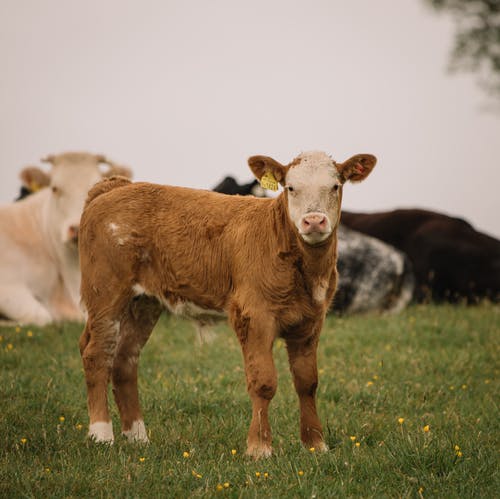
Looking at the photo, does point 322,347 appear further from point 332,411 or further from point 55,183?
point 55,183

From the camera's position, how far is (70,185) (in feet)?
37.3

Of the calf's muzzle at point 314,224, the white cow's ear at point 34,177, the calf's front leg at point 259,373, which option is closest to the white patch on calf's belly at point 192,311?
the calf's front leg at point 259,373

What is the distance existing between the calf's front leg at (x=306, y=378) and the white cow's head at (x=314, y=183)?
2.71 ft

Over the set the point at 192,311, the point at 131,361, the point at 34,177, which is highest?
the point at 34,177

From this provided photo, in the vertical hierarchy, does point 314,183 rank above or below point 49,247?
above

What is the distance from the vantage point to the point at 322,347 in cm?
902

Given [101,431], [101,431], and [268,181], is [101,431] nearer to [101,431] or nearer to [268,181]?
[101,431]

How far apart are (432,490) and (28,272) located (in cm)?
865

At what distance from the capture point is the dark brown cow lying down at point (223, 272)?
17.5ft

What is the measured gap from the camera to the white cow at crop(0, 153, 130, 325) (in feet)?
37.0

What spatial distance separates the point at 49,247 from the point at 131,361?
6329mm

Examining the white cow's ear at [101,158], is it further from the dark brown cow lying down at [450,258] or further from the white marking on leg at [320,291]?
the white marking on leg at [320,291]

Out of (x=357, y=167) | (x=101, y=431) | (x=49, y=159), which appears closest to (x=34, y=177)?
(x=49, y=159)

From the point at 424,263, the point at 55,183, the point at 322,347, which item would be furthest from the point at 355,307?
the point at 55,183
